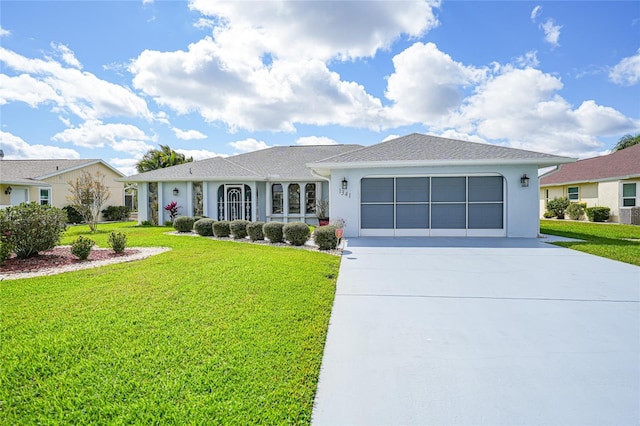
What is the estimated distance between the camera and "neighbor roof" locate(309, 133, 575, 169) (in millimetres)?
11016

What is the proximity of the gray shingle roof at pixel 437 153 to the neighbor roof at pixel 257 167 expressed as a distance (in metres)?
5.68

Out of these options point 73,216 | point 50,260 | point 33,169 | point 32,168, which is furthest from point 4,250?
point 32,168

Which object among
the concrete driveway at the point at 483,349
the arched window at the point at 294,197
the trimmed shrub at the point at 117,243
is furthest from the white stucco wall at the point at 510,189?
the trimmed shrub at the point at 117,243

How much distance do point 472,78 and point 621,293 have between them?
1165 centimetres

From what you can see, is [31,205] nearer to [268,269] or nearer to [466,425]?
[268,269]

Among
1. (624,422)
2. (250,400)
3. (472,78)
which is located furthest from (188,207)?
(624,422)

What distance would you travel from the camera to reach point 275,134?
24.8 meters

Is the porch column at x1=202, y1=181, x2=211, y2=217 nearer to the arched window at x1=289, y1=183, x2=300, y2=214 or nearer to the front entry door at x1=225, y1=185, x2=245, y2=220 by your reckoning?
the front entry door at x1=225, y1=185, x2=245, y2=220

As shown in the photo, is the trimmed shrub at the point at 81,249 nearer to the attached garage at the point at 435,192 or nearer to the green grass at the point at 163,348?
the green grass at the point at 163,348

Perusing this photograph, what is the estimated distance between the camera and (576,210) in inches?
850

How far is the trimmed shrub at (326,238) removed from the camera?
30.3 feet

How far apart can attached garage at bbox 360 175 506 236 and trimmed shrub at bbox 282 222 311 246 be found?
2.89 metres

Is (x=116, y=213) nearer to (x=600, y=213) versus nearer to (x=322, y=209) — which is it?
(x=322, y=209)

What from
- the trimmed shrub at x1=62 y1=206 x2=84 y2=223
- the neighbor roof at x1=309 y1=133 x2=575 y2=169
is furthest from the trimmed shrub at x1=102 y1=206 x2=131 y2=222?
the neighbor roof at x1=309 y1=133 x2=575 y2=169
